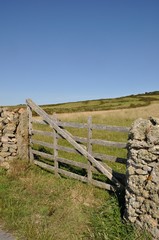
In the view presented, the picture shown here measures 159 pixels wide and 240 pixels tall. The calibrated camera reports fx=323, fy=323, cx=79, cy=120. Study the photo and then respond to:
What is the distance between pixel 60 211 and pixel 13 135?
5238mm

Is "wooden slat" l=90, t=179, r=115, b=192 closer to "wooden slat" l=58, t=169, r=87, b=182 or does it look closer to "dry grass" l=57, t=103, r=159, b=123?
"wooden slat" l=58, t=169, r=87, b=182

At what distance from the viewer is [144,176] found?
6523mm

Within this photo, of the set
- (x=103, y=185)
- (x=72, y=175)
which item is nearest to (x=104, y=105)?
(x=72, y=175)

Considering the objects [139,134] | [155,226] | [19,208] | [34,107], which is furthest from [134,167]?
[34,107]

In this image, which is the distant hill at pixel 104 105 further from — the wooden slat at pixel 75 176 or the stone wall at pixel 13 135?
the wooden slat at pixel 75 176

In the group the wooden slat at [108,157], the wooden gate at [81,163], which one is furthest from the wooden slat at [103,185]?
the wooden slat at [108,157]

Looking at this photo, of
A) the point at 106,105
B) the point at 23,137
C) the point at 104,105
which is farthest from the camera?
the point at 104,105

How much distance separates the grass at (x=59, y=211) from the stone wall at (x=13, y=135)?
1.82 m

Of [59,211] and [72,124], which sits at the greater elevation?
[72,124]

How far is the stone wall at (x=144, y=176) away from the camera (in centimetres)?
621

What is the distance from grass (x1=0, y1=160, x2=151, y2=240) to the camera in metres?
6.79

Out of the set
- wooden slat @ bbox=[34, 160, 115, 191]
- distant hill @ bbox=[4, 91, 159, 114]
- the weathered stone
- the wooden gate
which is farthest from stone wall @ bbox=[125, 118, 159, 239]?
distant hill @ bbox=[4, 91, 159, 114]

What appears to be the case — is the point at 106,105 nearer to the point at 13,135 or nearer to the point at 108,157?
the point at 13,135

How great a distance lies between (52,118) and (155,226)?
20.0 ft
